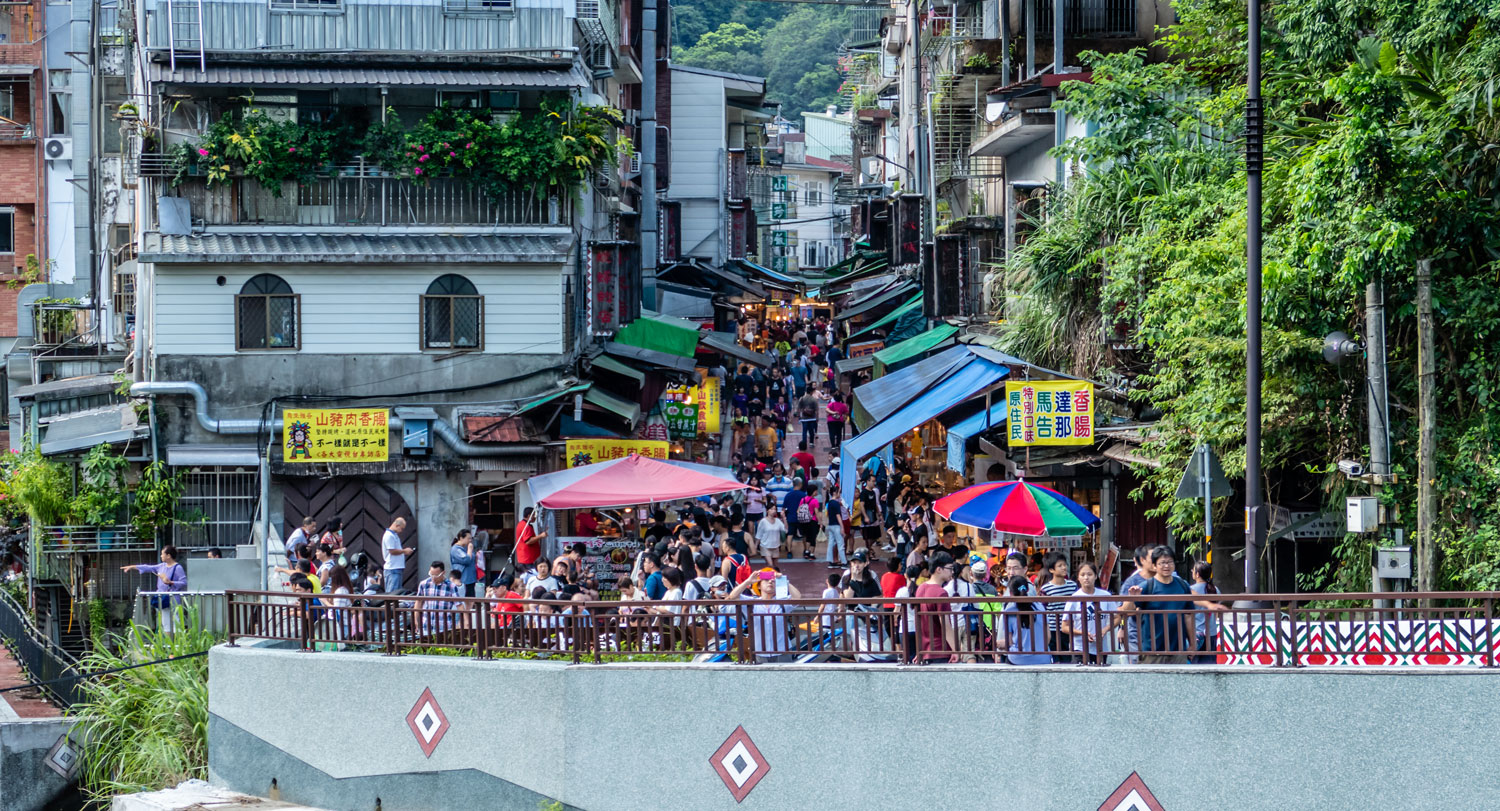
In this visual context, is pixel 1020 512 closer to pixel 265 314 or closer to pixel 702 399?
pixel 265 314

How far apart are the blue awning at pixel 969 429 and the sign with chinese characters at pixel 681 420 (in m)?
7.96

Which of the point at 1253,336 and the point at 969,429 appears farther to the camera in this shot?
the point at 969,429

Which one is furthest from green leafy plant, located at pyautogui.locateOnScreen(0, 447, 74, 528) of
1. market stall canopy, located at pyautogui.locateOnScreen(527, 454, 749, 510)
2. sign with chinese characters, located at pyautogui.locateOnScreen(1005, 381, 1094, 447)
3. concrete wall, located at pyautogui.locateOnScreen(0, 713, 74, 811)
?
sign with chinese characters, located at pyautogui.locateOnScreen(1005, 381, 1094, 447)

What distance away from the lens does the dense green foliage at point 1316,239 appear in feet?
45.3

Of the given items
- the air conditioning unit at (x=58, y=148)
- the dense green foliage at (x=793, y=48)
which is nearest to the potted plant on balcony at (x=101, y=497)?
the air conditioning unit at (x=58, y=148)

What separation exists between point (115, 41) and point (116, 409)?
901 cm

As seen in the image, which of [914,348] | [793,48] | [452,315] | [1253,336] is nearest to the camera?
[1253,336]

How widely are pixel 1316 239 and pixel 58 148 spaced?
29.3 metres

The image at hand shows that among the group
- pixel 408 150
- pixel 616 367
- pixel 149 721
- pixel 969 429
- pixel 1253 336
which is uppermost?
pixel 408 150

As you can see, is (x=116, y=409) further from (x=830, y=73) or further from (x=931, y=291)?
(x=830, y=73)

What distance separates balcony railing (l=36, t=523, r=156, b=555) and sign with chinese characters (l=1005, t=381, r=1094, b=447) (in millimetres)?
13196

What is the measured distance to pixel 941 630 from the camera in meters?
12.6

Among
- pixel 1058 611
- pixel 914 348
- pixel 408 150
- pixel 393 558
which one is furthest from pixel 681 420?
pixel 1058 611

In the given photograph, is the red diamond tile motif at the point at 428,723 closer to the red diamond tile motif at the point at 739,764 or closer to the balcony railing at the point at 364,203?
the red diamond tile motif at the point at 739,764
